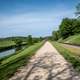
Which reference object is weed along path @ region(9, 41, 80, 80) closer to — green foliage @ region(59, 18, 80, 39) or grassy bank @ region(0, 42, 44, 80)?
grassy bank @ region(0, 42, 44, 80)

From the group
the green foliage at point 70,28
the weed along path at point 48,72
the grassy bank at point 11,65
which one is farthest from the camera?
the green foliage at point 70,28

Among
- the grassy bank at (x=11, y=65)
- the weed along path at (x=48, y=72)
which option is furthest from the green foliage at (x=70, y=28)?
the weed along path at (x=48, y=72)

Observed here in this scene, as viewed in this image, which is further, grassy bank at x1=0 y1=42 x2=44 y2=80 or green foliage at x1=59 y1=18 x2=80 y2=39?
green foliage at x1=59 y1=18 x2=80 y2=39

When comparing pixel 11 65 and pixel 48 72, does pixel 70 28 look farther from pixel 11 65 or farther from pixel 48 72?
pixel 48 72

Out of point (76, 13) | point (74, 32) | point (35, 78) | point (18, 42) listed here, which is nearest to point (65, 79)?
point (35, 78)

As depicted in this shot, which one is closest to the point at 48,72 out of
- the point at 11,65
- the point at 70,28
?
the point at 11,65

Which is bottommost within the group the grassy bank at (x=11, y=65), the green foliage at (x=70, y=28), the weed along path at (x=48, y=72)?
the grassy bank at (x=11, y=65)

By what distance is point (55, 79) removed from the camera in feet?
30.4

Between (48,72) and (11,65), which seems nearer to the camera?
(48,72)

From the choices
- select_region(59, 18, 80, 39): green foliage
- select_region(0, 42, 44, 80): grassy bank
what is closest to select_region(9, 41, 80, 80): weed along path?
select_region(0, 42, 44, 80): grassy bank

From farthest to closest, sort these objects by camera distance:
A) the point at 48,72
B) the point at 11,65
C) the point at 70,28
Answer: the point at 70,28, the point at 11,65, the point at 48,72

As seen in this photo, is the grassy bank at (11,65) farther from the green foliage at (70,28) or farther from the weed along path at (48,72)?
the green foliage at (70,28)

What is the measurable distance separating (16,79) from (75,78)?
2.90 meters

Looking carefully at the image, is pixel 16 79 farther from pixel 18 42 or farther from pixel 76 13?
pixel 18 42
